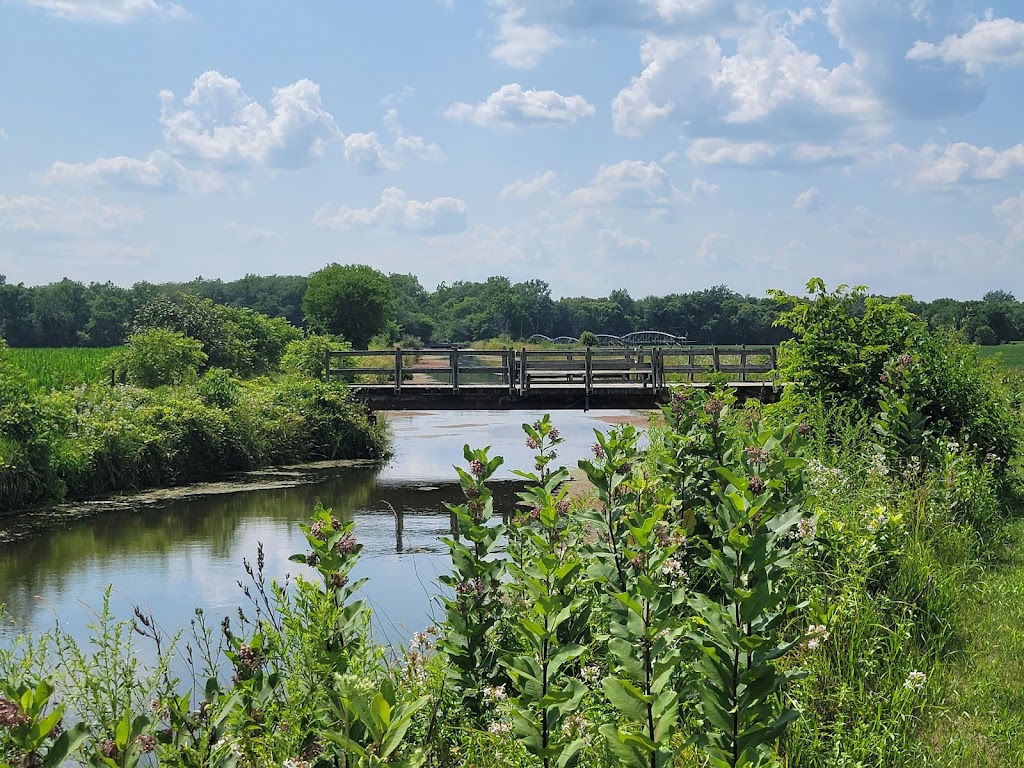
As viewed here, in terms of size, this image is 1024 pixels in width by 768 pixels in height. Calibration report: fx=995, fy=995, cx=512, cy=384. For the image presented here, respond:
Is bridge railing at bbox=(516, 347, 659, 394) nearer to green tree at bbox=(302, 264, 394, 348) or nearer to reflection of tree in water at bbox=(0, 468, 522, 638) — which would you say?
reflection of tree in water at bbox=(0, 468, 522, 638)

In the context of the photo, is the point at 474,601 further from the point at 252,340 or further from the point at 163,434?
the point at 252,340

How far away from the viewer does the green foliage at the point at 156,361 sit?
2967 cm

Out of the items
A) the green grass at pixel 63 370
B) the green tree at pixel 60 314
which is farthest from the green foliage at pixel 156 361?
the green tree at pixel 60 314

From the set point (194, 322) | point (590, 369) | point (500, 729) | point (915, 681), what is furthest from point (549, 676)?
point (194, 322)

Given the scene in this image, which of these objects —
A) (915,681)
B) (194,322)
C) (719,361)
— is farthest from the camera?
(194,322)

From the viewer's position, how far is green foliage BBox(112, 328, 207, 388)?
2967 cm

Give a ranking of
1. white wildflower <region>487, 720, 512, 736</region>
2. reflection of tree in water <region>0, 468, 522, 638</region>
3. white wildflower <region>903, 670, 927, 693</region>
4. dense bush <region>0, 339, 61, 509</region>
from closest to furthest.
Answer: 1. white wildflower <region>487, 720, 512, 736</region>
2. white wildflower <region>903, 670, 927, 693</region>
3. reflection of tree in water <region>0, 468, 522, 638</region>
4. dense bush <region>0, 339, 61, 509</region>

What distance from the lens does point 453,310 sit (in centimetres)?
14350

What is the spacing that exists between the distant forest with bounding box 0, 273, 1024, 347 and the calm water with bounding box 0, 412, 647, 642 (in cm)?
6002

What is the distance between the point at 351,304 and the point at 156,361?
4378 centimetres

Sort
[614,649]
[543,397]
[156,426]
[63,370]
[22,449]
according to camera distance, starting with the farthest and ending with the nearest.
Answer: [63,370]
[543,397]
[156,426]
[22,449]
[614,649]

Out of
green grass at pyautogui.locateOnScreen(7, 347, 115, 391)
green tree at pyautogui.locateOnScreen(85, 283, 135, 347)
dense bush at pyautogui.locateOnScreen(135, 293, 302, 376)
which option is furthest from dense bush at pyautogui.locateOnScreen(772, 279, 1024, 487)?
green tree at pyautogui.locateOnScreen(85, 283, 135, 347)

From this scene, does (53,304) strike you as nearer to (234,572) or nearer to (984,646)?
(234,572)

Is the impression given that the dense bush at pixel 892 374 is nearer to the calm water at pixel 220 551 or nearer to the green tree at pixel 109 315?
the calm water at pixel 220 551
